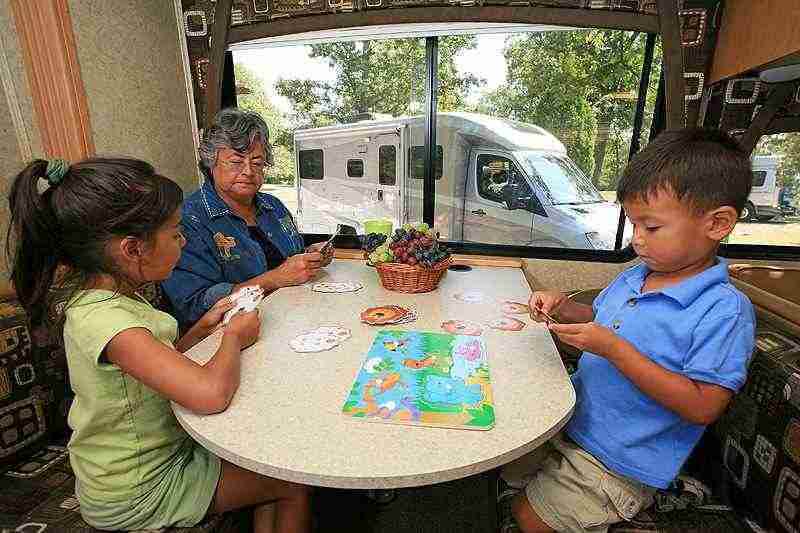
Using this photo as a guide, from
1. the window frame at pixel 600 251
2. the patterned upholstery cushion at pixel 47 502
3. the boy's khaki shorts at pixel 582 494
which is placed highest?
the window frame at pixel 600 251

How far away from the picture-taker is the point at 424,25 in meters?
2.12

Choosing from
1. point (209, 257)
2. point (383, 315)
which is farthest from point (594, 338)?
point (209, 257)

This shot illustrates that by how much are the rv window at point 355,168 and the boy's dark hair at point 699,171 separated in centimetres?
214

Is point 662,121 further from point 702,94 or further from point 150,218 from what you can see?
Answer: point 150,218

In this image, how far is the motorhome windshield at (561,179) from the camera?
243cm

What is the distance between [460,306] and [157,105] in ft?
6.77

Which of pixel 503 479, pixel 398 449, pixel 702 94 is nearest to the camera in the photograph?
pixel 398 449

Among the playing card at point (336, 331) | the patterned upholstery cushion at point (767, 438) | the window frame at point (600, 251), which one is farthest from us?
the window frame at point (600, 251)

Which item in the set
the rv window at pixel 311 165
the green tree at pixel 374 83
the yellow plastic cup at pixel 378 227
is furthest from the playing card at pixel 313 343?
the rv window at pixel 311 165

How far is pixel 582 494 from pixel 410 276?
82 centimetres

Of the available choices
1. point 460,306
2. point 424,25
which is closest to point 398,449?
point 460,306

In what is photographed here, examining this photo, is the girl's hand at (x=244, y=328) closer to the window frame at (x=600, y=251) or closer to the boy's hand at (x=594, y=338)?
the boy's hand at (x=594, y=338)

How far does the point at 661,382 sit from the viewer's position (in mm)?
791

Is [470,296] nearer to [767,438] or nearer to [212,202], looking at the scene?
[767,438]
